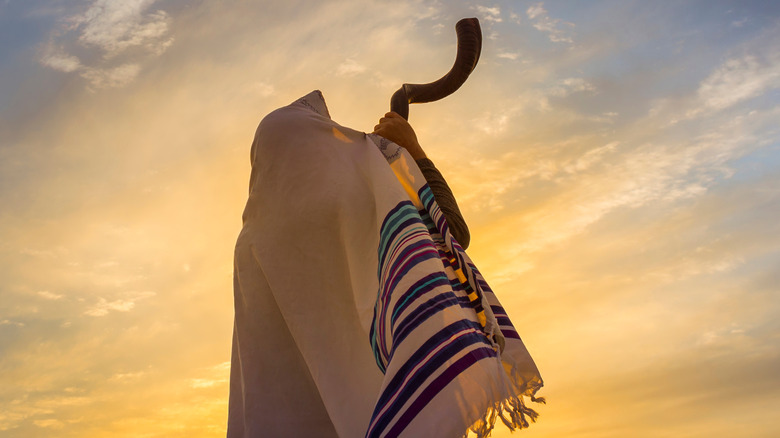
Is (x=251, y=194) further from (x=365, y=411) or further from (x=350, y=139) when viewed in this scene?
(x=365, y=411)

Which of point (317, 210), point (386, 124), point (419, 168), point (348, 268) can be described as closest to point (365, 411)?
point (348, 268)

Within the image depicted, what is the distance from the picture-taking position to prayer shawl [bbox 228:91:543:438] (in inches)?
53.5

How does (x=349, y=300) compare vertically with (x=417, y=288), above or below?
above

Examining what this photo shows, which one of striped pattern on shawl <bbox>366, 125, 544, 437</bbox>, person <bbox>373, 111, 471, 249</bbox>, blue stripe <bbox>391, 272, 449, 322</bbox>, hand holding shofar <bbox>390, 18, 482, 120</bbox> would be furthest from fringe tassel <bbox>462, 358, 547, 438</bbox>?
hand holding shofar <bbox>390, 18, 482, 120</bbox>

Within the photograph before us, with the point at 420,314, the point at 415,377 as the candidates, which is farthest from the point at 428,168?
the point at 415,377

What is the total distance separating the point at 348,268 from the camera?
194cm

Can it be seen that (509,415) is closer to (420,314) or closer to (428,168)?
(420,314)

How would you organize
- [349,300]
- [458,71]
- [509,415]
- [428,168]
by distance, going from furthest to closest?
[458,71] < [428,168] < [349,300] < [509,415]

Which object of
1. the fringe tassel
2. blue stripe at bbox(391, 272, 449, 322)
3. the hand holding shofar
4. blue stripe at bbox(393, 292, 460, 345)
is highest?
the hand holding shofar

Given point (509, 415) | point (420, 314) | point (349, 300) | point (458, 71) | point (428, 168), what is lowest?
point (509, 415)

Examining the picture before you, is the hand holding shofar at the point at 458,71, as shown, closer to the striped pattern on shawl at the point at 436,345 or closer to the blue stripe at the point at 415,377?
the striped pattern on shawl at the point at 436,345

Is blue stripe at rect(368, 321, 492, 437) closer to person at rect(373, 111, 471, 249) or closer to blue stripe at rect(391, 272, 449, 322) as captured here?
blue stripe at rect(391, 272, 449, 322)

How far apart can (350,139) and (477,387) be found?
107 cm

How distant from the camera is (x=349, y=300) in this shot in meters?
1.92
